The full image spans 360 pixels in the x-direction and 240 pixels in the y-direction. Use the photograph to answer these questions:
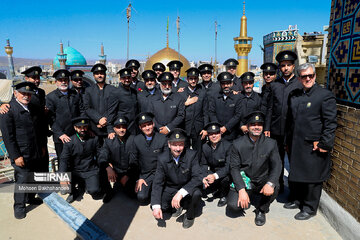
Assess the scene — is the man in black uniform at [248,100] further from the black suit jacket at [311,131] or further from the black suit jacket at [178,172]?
the black suit jacket at [178,172]

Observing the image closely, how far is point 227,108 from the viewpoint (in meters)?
5.49

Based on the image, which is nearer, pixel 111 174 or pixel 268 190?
pixel 268 190

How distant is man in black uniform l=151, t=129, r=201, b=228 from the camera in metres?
3.93

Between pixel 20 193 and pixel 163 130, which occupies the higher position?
→ pixel 163 130

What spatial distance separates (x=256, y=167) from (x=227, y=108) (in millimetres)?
1770

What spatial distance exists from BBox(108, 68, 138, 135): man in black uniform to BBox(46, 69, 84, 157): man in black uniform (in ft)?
2.70

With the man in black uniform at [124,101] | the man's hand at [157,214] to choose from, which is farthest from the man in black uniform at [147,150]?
the man in black uniform at [124,101]

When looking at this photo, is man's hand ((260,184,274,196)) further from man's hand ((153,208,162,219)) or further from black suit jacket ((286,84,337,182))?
man's hand ((153,208,162,219))

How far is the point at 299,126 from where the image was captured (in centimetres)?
401

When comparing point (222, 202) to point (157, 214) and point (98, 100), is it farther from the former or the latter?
point (98, 100)

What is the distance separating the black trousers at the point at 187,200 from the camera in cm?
394

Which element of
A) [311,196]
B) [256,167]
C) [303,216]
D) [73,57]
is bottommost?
[303,216]

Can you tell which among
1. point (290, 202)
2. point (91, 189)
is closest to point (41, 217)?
point (91, 189)

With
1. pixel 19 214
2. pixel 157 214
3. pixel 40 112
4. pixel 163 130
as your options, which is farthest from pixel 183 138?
pixel 19 214
